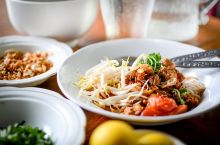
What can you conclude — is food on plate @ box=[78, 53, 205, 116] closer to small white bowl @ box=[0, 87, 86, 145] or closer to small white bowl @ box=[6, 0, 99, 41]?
small white bowl @ box=[0, 87, 86, 145]

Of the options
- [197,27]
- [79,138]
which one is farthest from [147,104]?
[197,27]

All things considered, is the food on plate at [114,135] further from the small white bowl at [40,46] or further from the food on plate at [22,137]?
the small white bowl at [40,46]

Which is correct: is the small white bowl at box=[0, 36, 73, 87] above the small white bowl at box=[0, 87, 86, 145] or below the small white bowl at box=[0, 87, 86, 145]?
above

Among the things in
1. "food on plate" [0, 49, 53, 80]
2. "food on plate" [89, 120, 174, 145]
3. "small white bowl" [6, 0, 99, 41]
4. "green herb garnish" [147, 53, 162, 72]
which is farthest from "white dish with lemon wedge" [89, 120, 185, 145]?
"small white bowl" [6, 0, 99, 41]

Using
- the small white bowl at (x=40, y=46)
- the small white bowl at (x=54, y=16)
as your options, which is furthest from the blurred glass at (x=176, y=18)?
the small white bowl at (x=40, y=46)

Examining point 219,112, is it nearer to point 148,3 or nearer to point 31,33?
point 148,3
